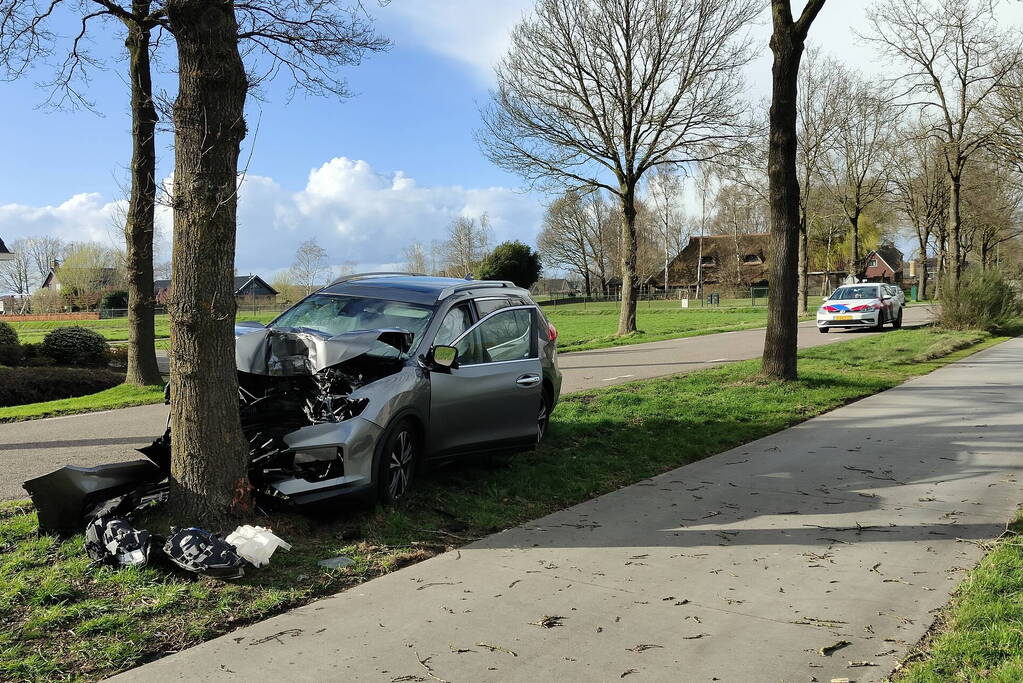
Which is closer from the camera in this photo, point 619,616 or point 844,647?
point 844,647

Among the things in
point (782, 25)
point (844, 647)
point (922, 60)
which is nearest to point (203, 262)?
point (844, 647)

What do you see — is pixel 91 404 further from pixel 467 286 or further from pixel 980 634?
pixel 980 634

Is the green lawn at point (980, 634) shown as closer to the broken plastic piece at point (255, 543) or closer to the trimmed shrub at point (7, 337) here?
the broken plastic piece at point (255, 543)

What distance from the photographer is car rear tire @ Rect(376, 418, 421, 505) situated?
601 centimetres

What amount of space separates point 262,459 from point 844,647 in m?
3.82

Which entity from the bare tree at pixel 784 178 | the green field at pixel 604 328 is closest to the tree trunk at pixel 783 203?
the bare tree at pixel 784 178

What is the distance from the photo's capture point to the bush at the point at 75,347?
2008 cm

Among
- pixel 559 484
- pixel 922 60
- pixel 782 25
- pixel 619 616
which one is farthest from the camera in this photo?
pixel 922 60

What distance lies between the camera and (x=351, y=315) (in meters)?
7.44

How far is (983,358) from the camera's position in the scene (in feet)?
63.3

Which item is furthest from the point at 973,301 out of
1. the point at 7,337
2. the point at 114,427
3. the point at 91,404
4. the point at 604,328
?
the point at 7,337

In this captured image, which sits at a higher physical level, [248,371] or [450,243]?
[450,243]

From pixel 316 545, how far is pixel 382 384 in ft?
4.06

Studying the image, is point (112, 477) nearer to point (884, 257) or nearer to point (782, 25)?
point (782, 25)
